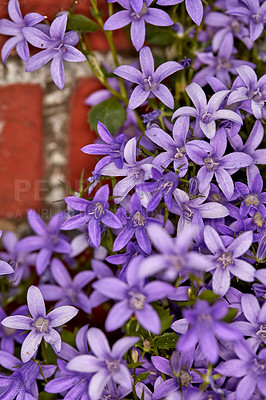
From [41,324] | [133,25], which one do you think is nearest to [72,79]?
[133,25]

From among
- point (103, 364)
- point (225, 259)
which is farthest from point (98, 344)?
point (225, 259)

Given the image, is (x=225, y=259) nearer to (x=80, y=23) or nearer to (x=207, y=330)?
(x=207, y=330)

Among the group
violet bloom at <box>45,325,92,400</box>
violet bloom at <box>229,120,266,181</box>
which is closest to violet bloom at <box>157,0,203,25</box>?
violet bloom at <box>229,120,266,181</box>

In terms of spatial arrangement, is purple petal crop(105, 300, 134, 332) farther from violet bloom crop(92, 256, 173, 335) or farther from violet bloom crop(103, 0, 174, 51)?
violet bloom crop(103, 0, 174, 51)

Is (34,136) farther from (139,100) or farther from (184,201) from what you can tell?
(184,201)

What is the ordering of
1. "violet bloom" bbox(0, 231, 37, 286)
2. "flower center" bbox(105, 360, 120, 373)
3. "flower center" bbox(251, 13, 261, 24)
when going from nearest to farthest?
"flower center" bbox(105, 360, 120, 373), "flower center" bbox(251, 13, 261, 24), "violet bloom" bbox(0, 231, 37, 286)

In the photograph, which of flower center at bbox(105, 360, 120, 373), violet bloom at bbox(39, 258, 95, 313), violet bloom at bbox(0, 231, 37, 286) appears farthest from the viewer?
violet bloom at bbox(0, 231, 37, 286)

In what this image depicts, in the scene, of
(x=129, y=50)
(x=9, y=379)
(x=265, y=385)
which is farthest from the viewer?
(x=129, y=50)
